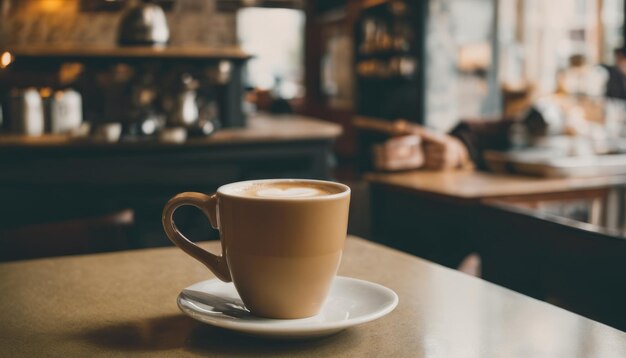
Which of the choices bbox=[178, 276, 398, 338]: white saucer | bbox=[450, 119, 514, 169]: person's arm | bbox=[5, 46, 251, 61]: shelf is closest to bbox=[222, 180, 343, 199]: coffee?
bbox=[178, 276, 398, 338]: white saucer

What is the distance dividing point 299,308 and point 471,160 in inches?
173

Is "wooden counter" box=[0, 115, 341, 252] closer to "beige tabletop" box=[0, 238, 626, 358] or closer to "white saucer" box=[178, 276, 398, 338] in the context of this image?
"beige tabletop" box=[0, 238, 626, 358]

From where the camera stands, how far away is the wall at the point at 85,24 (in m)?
→ 4.57

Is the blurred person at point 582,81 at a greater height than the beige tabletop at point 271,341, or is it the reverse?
the blurred person at point 582,81

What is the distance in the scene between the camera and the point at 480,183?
2807 millimetres

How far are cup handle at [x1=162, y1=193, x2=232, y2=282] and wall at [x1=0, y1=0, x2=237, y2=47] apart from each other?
14.1 feet

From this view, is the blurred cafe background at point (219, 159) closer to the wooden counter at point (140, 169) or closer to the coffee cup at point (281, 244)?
the wooden counter at point (140, 169)

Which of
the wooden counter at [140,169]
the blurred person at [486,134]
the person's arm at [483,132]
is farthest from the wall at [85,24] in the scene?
the person's arm at [483,132]

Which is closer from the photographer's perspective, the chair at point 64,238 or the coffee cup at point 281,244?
the coffee cup at point 281,244

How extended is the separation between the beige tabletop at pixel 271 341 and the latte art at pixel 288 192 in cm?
15

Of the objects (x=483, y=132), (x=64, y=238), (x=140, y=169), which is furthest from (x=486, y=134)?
(x=64, y=238)

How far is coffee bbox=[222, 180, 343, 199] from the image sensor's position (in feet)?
2.47

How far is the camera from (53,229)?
1.32 m

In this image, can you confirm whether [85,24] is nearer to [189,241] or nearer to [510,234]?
[510,234]
